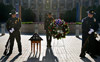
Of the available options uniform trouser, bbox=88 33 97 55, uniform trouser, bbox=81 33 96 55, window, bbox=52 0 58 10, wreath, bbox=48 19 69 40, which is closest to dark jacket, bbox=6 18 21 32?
wreath, bbox=48 19 69 40

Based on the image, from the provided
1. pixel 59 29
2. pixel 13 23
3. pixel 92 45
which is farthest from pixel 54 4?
pixel 92 45

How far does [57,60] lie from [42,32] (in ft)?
49.1

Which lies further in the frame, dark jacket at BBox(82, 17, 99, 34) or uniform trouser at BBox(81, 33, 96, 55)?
uniform trouser at BBox(81, 33, 96, 55)

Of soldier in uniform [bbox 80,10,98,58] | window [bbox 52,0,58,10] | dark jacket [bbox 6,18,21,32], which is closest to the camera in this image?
soldier in uniform [bbox 80,10,98,58]

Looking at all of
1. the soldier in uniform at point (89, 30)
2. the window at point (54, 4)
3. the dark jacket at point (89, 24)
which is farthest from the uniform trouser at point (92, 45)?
the window at point (54, 4)

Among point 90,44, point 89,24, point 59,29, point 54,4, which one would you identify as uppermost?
point 89,24

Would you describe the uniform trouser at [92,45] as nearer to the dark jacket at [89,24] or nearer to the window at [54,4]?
the dark jacket at [89,24]

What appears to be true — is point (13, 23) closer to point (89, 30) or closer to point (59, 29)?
point (59, 29)

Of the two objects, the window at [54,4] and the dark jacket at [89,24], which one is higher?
the dark jacket at [89,24]

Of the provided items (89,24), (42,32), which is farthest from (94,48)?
(42,32)

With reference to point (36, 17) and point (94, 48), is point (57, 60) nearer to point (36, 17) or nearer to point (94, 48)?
point (94, 48)

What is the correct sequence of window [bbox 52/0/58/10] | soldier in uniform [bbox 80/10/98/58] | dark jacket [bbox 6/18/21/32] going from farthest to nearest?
window [bbox 52/0/58/10] < dark jacket [bbox 6/18/21/32] < soldier in uniform [bbox 80/10/98/58]

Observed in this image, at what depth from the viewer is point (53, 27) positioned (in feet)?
26.9

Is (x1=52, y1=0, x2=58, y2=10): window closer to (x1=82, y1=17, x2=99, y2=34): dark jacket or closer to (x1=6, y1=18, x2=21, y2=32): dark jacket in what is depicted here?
(x1=6, y1=18, x2=21, y2=32): dark jacket
